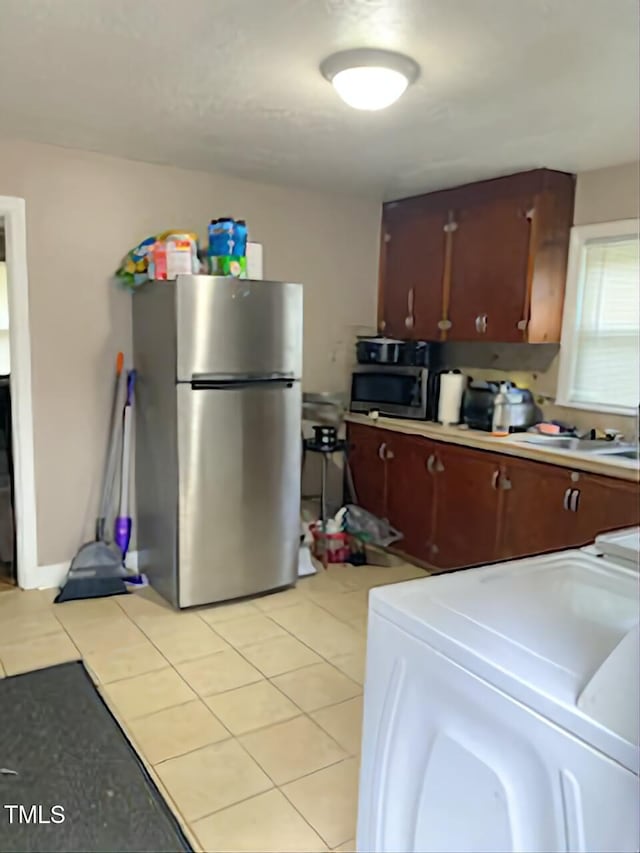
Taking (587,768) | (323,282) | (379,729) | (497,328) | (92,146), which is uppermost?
(92,146)

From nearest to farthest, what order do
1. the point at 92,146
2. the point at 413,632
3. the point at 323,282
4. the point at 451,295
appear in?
the point at 413,632 < the point at 92,146 < the point at 451,295 < the point at 323,282

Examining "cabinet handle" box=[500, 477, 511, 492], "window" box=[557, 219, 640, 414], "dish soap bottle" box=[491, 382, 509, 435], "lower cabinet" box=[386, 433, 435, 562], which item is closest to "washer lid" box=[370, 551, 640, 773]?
"window" box=[557, 219, 640, 414]

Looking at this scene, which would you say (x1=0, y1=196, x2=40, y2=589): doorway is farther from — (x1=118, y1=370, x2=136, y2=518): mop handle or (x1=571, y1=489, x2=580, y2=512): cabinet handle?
(x1=571, y1=489, x2=580, y2=512): cabinet handle

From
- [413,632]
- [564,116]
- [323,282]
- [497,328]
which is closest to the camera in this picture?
[413,632]

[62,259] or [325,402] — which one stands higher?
[62,259]

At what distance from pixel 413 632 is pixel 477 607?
131 millimetres

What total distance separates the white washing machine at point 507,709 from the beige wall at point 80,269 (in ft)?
8.36

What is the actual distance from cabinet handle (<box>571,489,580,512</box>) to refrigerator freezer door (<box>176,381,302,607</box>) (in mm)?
1360

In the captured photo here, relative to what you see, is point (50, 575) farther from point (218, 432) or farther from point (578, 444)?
point (578, 444)

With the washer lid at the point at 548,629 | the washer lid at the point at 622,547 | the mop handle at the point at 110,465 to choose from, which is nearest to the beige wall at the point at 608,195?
the washer lid at the point at 622,547

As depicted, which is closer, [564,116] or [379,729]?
[379,729]

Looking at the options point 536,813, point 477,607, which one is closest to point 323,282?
point 477,607

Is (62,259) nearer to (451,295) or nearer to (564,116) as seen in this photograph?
(451,295)

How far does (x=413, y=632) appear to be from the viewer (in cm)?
122
